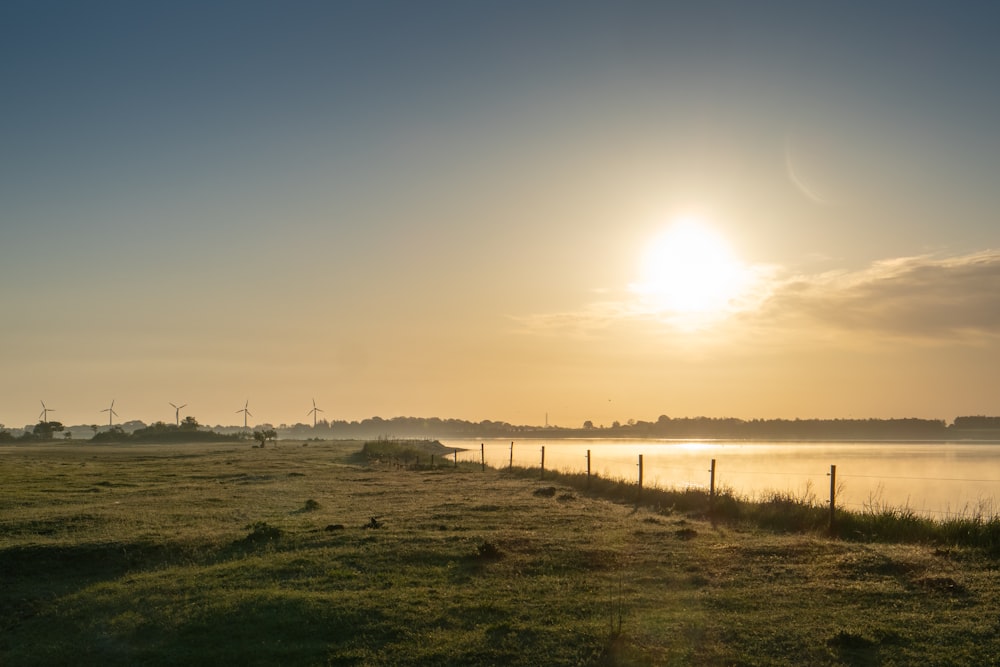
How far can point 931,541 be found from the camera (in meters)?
22.0

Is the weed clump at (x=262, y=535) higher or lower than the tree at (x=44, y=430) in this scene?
higher

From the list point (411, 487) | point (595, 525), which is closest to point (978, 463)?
point (411, 487)

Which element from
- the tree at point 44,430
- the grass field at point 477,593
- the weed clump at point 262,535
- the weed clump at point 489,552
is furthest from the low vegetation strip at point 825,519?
the tree at point 44,430

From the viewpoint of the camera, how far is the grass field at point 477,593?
12.9 metres

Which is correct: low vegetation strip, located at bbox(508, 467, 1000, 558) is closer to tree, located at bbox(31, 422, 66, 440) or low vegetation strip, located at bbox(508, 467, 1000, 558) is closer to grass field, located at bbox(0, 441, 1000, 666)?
grass field, located at bbox(0, 441, 1000, 666)

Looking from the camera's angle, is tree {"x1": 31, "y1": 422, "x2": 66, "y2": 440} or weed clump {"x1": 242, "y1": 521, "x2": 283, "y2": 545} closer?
weed clump {"x1": 242, "y1": 521, "x2": 283, "y2": 545}

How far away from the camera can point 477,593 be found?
1656 cm

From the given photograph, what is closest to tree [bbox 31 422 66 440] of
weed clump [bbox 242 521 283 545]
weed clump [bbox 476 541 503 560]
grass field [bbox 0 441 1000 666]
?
grass field [bbox 0 441 1000 666]

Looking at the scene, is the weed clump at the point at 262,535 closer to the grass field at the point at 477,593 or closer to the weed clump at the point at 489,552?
the grass field at the point at 477,593

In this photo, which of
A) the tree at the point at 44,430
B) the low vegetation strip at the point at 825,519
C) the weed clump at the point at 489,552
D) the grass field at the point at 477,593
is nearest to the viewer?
the grass field at the point at 477,593

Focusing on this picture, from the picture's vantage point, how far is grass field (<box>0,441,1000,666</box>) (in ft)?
42.3

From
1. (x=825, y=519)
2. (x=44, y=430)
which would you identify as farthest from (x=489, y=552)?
(x=44, y=430)

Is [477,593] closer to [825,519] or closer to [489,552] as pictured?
[489,552]

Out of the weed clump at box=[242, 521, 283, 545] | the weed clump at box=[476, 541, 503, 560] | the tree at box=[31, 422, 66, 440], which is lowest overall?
the tree at box=[31, 422, 66, 440]
